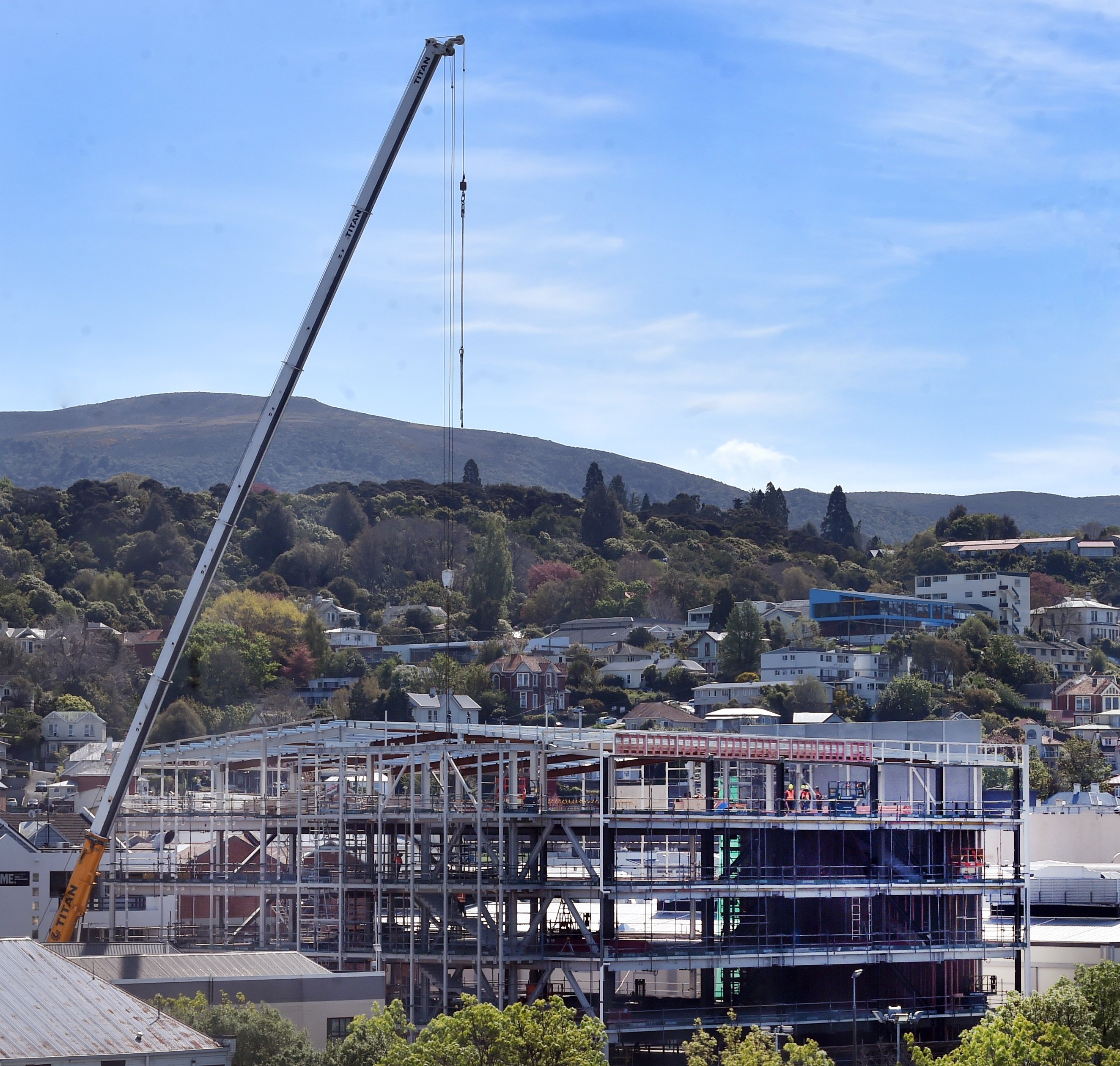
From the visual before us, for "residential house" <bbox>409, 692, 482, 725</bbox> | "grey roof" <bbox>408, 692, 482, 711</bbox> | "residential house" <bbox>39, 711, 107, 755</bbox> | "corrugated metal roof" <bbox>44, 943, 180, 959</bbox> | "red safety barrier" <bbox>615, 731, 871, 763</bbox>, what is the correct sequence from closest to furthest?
"corrugated metal roof" <bbox>44, 943, 180, 959</bbox>
"red safety barrier" <bbox>615, 731, 871, 763</bbox>
"residential house" <bbox>39, 711, 107, 755</bbox>
"grey roof" <bbox>408, 692, 482, 711</bbox>
"residential house" <bbox>409, 692, 482, 725</bbox>

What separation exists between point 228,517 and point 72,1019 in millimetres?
29640

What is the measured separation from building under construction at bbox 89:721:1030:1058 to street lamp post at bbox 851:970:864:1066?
40 cm

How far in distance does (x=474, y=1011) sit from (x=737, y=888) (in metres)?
25.5

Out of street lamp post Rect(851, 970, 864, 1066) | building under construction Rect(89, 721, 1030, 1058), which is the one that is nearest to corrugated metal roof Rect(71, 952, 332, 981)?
building under construction Rect(89, 721, 1030, 1058)

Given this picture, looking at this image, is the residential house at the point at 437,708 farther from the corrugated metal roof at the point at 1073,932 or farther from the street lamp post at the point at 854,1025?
the street lamp post at the point at 854,1025

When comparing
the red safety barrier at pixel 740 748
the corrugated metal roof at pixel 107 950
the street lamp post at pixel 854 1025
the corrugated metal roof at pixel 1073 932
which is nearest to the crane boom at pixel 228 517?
the corrugated metal roof at pixel 107 950

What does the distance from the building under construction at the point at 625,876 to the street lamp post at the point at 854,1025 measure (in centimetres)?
40

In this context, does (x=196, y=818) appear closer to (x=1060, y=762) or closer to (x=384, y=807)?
(x=384, y=807)

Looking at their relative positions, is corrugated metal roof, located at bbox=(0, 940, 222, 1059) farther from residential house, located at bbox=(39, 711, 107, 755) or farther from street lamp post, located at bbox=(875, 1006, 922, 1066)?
residential house, located at bbox=(39, 711, 107, 755)

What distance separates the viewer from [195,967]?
51938mm

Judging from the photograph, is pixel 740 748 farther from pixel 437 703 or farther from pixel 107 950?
pixel 437 703

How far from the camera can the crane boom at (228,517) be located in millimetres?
64188

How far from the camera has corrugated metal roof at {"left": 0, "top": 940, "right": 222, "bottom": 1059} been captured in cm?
3781

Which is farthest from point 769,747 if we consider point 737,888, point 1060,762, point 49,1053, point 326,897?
point 1060,762
